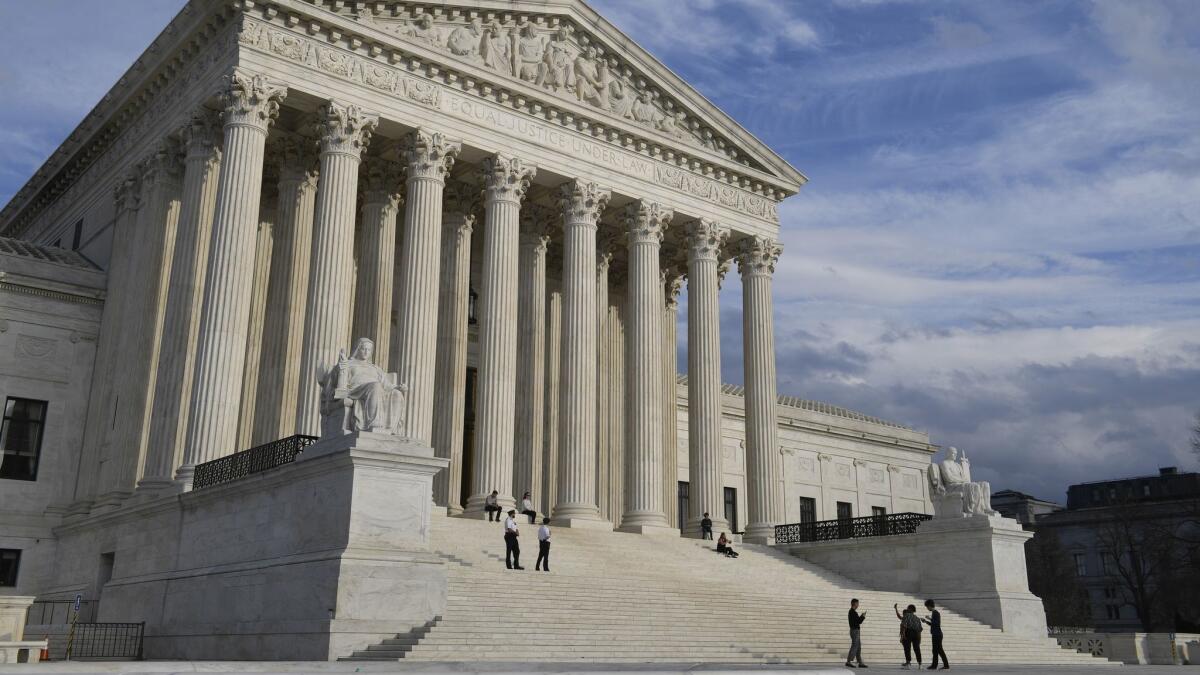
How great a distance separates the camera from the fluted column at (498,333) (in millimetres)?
33062

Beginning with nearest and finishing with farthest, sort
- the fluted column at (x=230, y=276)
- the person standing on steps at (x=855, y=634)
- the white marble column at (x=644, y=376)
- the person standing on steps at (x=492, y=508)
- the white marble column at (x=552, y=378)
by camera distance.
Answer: the person standing on steps at (x=855, y=634) < the fluted column at (x=230, y=276) < the person standing on steps at (x=492, y=508) < the white marble column at (x=644, y=376) < the white marble column at (x=552, y=378)

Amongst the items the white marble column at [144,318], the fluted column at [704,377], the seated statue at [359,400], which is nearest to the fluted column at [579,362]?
the fluted column at [704,377]

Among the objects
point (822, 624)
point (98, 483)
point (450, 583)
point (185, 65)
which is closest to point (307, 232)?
point (185, 65)

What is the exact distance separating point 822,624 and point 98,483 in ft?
71.7

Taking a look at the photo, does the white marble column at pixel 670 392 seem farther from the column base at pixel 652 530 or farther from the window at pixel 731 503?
the window at pixel 731 503

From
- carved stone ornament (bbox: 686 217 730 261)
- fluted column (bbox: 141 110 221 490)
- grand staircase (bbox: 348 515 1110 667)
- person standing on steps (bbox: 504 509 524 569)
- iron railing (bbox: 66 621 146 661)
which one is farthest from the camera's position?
carved stone ornament (bbox: 686 217 730 261)

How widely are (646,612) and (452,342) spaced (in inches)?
615

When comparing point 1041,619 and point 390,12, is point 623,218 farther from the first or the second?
point 1041,619

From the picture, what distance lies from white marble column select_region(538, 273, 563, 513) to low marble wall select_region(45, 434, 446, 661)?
50.9ft

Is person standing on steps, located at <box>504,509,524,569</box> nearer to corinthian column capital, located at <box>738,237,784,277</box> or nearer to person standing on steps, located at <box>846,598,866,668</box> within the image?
person standing on steps, located at <box>846,598,866,668</box>

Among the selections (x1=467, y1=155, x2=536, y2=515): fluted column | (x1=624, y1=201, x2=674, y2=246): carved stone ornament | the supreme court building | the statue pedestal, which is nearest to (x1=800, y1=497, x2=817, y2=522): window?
the supreme court building

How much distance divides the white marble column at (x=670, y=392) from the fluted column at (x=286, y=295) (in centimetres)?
1503

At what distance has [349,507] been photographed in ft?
66.9

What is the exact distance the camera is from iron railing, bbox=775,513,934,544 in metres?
33.8
